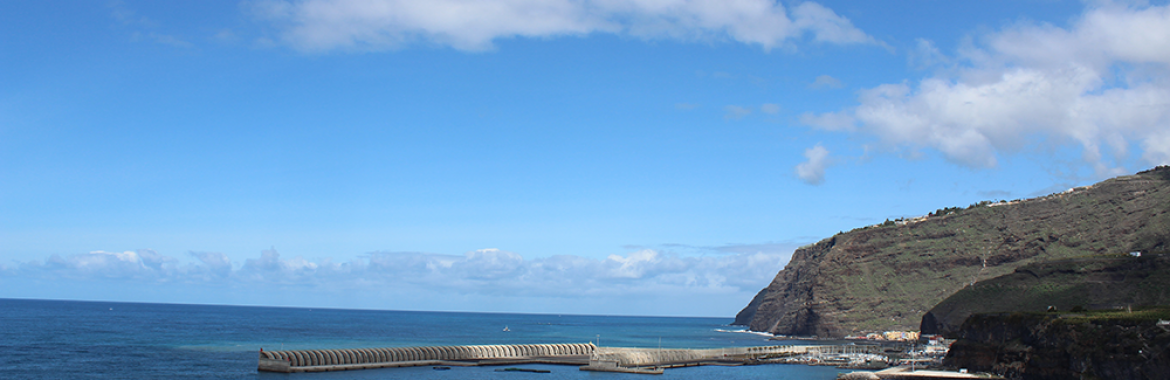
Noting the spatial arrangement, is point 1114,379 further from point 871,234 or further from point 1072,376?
point 871,234

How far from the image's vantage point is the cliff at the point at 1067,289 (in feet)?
375

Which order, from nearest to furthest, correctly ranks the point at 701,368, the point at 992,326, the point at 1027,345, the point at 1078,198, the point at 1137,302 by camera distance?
the point at 1027,345 < the point at 992,326 < the point at 701,368 < the point at 1137,302 < the point at 1078,198

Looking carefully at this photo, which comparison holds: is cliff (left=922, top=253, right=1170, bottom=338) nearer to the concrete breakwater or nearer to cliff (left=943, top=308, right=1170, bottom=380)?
cliff (left=943, top=308, right=1170, bottom=380)

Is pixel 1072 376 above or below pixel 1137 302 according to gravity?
below

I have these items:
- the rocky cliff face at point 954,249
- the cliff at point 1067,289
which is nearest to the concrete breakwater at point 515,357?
the cliff at point 1067,289

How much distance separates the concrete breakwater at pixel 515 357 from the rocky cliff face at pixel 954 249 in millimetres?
64341

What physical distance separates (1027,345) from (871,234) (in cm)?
12432

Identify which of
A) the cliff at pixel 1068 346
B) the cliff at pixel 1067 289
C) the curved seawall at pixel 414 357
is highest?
the cliff at pixel 1067 289

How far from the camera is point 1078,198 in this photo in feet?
592

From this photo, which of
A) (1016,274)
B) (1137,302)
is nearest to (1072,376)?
(1137,302)

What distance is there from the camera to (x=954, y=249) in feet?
583

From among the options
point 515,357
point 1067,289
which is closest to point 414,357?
point 515,357

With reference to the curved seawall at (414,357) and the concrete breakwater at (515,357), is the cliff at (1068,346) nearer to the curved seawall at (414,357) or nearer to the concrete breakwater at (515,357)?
the concrete breakwater at (515,357)

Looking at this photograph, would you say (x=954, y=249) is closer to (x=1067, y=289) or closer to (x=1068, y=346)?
(x=1067, y=289)
